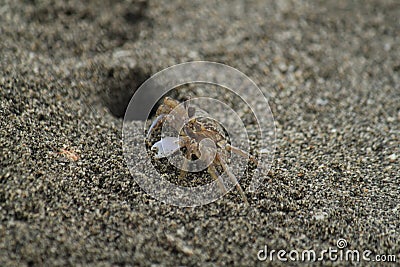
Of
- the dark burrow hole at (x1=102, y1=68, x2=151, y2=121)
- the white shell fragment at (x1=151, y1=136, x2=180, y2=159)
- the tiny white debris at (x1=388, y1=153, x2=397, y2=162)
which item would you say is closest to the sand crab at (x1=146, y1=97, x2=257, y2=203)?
the white shell fragment at (x1=151, y1=136, x2=180, y2=159)

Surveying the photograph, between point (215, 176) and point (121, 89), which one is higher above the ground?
point (121, 89)

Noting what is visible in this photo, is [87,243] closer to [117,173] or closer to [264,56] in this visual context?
[117,173]

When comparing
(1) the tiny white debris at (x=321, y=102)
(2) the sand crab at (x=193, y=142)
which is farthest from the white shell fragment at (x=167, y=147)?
(1) the tiny white debris at (x=321, y=102)

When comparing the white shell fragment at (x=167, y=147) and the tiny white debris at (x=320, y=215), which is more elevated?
the white shell fragment at (x=167, y=147)

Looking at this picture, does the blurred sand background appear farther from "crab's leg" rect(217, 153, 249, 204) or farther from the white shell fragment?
the white shell fragment

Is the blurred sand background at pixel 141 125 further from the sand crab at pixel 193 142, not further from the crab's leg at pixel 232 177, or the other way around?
the sand crab at pixel 193 142

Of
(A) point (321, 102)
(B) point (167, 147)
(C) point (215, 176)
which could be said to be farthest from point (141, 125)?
(A) point (321, 102)

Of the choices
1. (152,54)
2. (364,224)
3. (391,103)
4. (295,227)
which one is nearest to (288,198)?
(295,227)

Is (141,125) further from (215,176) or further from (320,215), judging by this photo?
(320,215)
